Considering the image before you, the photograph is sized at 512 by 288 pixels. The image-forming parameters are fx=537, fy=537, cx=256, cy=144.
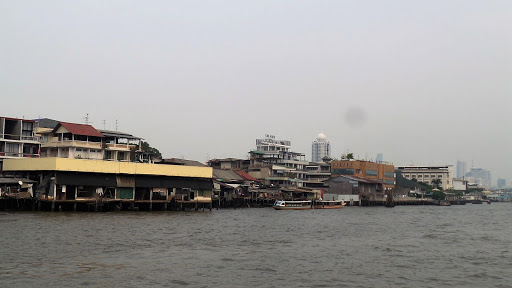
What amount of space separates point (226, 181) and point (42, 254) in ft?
198

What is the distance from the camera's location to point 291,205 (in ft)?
269

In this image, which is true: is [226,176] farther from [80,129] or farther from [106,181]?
[106,181]

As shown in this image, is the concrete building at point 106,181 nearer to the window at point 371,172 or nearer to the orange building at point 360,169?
the orange building at point 360,169

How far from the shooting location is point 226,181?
86.5 meters

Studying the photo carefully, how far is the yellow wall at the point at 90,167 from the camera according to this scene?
5356cm

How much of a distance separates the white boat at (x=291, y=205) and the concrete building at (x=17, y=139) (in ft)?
111

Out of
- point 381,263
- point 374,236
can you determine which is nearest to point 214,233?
point 374,236

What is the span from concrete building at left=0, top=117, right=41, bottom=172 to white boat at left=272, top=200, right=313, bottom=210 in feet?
111

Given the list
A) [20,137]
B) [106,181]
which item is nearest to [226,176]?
[106,181]

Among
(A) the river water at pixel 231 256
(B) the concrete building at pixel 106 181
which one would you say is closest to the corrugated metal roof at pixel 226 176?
(B) the concrete building at pixel 106 181

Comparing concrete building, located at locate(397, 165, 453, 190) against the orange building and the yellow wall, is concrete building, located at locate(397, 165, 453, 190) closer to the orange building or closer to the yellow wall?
the orange building

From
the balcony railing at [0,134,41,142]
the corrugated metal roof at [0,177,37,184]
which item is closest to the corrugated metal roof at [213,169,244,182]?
the balcony railing at [0,134,41,142]

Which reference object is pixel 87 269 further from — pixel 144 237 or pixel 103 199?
pixel 103 199

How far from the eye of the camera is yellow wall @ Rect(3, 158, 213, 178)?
53.6 m
